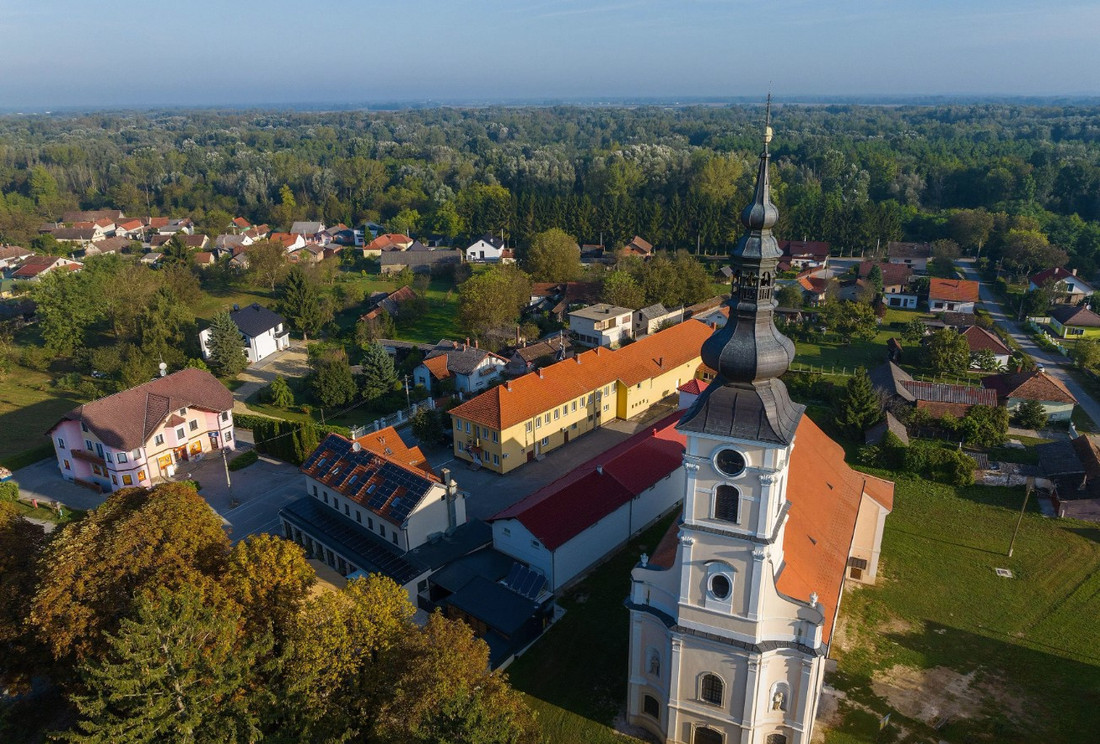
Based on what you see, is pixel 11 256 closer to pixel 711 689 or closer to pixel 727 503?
pixel 711 689

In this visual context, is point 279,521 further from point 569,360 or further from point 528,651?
point 569,360

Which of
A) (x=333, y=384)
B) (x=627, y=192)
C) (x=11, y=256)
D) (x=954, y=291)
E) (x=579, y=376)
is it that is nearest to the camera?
(x=579, y=376)

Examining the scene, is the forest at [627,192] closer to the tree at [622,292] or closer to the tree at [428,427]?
the tree at [622,292]

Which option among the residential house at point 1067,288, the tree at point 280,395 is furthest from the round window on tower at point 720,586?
the residential house at point 1067,288

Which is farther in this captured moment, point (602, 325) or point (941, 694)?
point (602, 325)

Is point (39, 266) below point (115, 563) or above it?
below

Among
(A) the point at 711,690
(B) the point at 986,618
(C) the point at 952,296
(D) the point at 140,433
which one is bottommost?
(B) the point at 986,618

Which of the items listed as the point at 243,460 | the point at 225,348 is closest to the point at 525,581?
the point at 243,460
